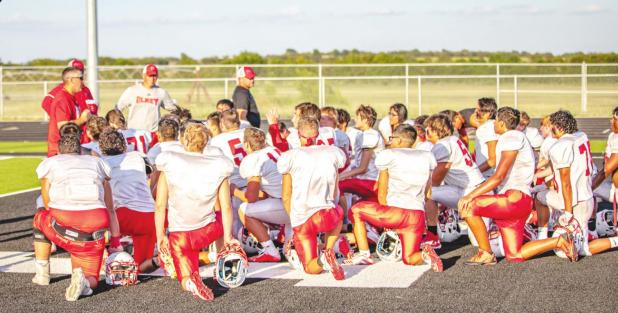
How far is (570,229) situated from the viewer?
28.8 ft

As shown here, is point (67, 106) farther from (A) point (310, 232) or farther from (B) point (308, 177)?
(A) point (310, 232)

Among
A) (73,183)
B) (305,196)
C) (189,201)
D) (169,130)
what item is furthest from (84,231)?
(305,196)

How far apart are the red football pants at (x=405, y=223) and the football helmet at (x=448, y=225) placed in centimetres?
135

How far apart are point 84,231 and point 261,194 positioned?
2325 mm

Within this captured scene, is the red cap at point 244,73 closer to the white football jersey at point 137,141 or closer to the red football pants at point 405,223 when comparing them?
the white football jersey at point 137,141

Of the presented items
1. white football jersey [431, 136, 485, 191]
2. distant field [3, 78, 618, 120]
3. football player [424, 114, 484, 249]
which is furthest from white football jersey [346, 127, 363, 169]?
distant field [3, 78, 618, 120]

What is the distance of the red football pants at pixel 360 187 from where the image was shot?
10523mm

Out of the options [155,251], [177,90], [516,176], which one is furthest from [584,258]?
[177,90]

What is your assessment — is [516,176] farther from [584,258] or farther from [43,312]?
[43,312]

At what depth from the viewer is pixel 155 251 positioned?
30.9ft

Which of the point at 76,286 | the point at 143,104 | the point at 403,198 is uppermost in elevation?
the point at 143,104

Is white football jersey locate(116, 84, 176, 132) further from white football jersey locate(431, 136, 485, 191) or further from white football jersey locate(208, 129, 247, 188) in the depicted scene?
white football jersey locate(431, 136, 485, 191)

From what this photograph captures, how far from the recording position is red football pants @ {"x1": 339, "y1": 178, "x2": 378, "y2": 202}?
10.5 m

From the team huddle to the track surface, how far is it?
0.56 feet
